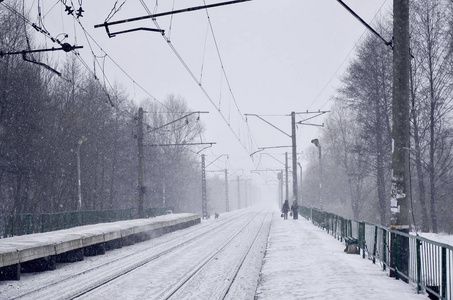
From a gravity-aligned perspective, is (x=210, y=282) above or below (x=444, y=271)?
below

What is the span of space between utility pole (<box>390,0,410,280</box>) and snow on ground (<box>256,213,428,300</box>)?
100cm

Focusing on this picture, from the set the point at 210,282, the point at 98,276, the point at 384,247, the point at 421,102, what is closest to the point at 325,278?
the point at 384,247

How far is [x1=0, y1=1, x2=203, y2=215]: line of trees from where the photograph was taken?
30.5 m

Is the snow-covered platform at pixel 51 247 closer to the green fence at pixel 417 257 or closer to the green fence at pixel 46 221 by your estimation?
the green fence at pixel 46 221

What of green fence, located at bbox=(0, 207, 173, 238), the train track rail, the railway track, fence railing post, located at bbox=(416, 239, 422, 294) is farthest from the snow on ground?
green fence, located at bbox=(0, 207, 173, 238)

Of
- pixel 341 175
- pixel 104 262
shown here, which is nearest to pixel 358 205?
pixel 341 175

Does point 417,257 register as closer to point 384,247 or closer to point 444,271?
point 444,271

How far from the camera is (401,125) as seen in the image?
413 inches

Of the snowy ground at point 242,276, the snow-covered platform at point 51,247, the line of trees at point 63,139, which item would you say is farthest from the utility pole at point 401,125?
the line of trees at point 63,139

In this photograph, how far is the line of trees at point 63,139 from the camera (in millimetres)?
30484

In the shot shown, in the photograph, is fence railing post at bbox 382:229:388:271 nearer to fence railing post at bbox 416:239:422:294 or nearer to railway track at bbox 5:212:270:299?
fence railing post at bbox 416:239:422:294

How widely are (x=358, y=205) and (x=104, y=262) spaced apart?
35.9m

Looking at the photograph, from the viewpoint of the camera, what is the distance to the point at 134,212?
40906mm

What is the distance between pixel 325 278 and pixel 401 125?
3593 mm
